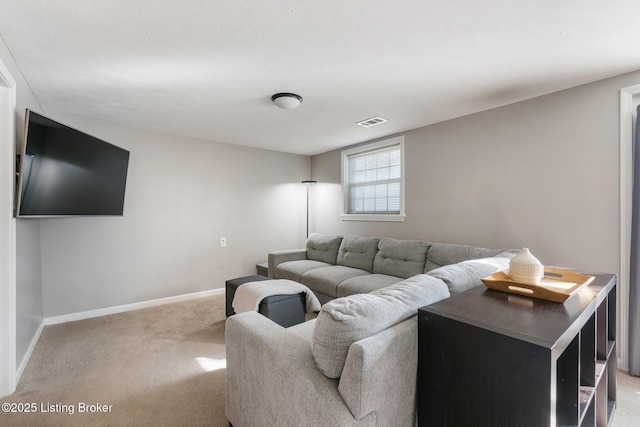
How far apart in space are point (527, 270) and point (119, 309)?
4.04 meters

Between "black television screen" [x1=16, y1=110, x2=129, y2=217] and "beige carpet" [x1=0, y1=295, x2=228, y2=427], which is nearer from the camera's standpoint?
"beige carpet" [x1=0, y1=295, x2=228, y2=427]

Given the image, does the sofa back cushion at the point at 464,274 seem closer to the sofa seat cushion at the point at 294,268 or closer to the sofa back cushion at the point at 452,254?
the sofa back cushion at the point at 452,254

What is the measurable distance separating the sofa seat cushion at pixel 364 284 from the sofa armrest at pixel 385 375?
1625 mm

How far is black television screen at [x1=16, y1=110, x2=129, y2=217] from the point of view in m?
1.94

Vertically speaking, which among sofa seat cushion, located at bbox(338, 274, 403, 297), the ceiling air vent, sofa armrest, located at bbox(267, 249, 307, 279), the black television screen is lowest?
sofa seat cushion, located at bbox(338, 274, 403, 297)

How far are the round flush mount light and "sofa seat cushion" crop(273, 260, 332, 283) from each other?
1927mm

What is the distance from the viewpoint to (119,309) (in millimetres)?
3414

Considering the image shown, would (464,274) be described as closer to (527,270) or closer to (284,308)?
(527,270)

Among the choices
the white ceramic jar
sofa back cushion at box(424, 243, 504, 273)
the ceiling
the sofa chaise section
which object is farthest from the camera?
sofa back cushion at box(424, 243, 504, 273)

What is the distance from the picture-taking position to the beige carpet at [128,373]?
169 cm

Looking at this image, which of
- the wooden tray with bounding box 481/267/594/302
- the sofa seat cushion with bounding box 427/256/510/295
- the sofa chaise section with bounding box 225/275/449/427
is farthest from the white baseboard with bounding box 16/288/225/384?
the wooden tray with bounding box 481/267/594/302

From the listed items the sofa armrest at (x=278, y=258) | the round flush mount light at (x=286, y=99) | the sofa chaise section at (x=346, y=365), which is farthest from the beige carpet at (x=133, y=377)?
the round flush mount light at (x=286, y=99)

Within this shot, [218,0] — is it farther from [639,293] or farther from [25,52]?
[639,293]

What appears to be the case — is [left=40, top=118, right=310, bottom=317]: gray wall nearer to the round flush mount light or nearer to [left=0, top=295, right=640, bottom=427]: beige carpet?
[left=0, top=295, right=640, bottom=427]: beige carpet
